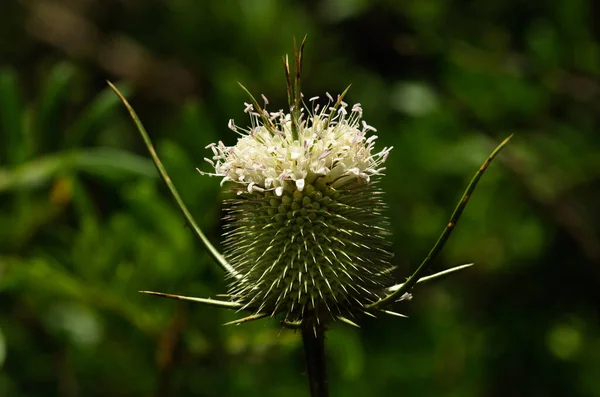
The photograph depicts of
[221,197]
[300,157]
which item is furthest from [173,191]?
[221,197]

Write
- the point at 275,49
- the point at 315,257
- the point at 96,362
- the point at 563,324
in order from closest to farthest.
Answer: the point at 315,257, the point at 96,362, the point at 563,324, the point at 275,49

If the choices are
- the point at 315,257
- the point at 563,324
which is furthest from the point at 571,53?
the point at 315,257

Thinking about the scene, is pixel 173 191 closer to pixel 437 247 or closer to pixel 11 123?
pixel 437 247

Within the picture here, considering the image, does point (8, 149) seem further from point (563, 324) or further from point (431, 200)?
point (563, 324)

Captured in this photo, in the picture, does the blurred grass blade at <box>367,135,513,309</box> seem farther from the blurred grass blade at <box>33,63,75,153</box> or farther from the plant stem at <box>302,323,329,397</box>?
the blurred grass blade at <box>33,63,75,153</box>

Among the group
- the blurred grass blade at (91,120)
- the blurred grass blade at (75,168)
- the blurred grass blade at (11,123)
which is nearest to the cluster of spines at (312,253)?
the blurred grass blade at (75,168)

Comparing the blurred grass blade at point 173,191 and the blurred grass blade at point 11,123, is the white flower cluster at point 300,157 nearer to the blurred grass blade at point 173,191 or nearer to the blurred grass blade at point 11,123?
the blurred grass blade at point 173,191
